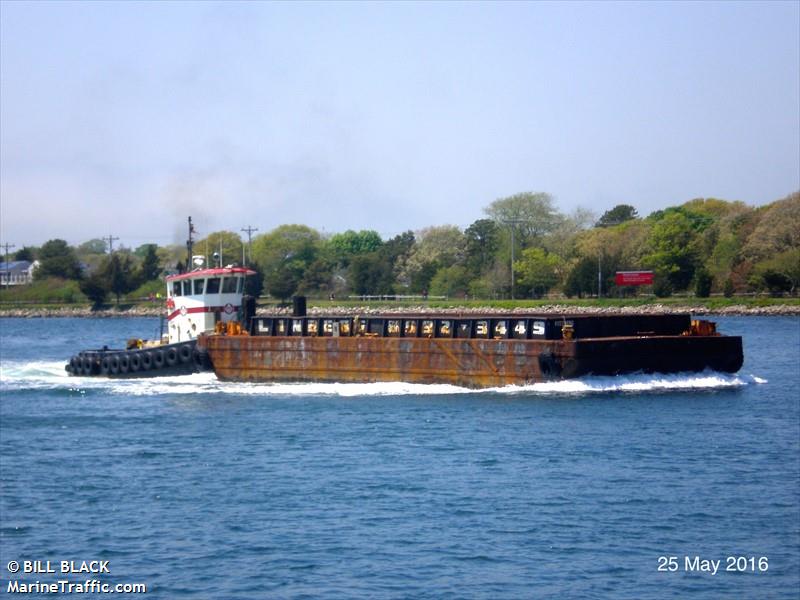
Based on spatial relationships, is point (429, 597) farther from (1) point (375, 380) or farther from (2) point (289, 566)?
(1) point (375, 380)

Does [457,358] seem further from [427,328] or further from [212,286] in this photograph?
[212,286]

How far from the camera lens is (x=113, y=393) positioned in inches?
1503

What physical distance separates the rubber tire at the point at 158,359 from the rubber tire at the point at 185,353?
2.64ft

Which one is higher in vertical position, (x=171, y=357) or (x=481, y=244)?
(x=481, y=244)

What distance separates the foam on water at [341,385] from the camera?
3191 centimetres

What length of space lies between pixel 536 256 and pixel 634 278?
10746 mm

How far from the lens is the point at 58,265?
147 meters

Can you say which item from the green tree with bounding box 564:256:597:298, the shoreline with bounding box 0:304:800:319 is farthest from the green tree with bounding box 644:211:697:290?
the shoreline with bounding box 0:304:800:319

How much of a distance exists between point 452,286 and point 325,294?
16142mm

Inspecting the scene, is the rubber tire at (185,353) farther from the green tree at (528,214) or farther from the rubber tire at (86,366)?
the green tree at (528,214)

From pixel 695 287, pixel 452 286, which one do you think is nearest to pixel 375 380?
pixel 695 287

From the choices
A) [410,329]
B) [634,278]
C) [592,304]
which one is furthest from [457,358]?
[634,278]

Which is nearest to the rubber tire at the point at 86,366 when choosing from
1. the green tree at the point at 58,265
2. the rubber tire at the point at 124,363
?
the rubber tire at the point at 124,363

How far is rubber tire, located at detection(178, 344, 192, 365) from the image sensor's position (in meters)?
40.8
